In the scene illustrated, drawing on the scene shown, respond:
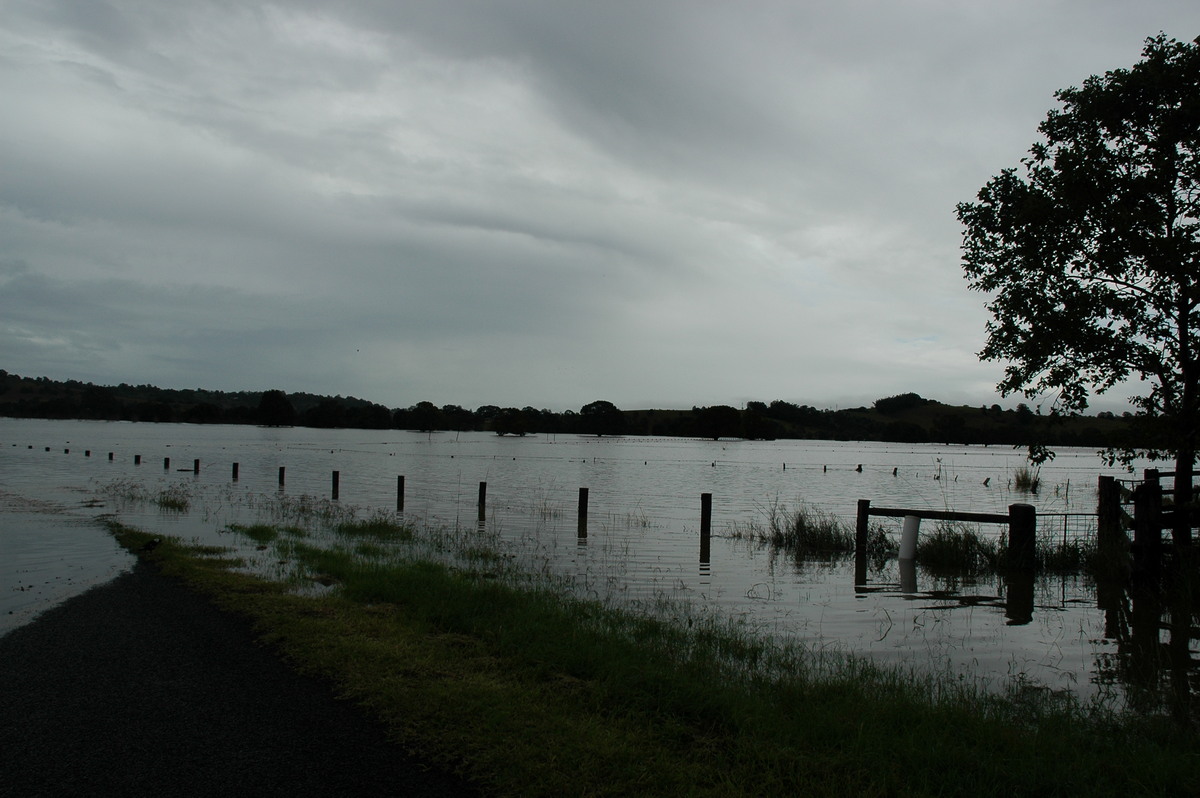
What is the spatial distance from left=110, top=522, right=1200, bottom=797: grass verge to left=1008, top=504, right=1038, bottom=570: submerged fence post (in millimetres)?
9605

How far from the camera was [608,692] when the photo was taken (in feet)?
22.1

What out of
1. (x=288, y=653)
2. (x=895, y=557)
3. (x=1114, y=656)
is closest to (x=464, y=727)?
(x=288, y=653)

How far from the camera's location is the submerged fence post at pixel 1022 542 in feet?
55.2

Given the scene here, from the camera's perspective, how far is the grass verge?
5.21 meters

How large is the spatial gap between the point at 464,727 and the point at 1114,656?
29.3ft

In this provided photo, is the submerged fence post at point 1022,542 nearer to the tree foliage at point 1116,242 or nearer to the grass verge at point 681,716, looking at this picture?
the tree foliage at point 1116,242

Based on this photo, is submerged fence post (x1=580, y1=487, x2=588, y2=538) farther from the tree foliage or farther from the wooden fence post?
the tree foliage

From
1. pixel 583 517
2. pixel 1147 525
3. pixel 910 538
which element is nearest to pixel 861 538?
pixel 910 538

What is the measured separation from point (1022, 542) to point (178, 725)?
1669 centimetres

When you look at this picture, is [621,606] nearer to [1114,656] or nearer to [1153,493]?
[1114,656]

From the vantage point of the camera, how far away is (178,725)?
5.86 metres

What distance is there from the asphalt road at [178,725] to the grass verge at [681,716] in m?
0.34

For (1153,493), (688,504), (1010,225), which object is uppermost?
(1010,225)

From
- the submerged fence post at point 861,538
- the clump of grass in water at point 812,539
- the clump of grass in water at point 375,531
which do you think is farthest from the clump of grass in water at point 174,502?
the submerged fence post at point 861,538
